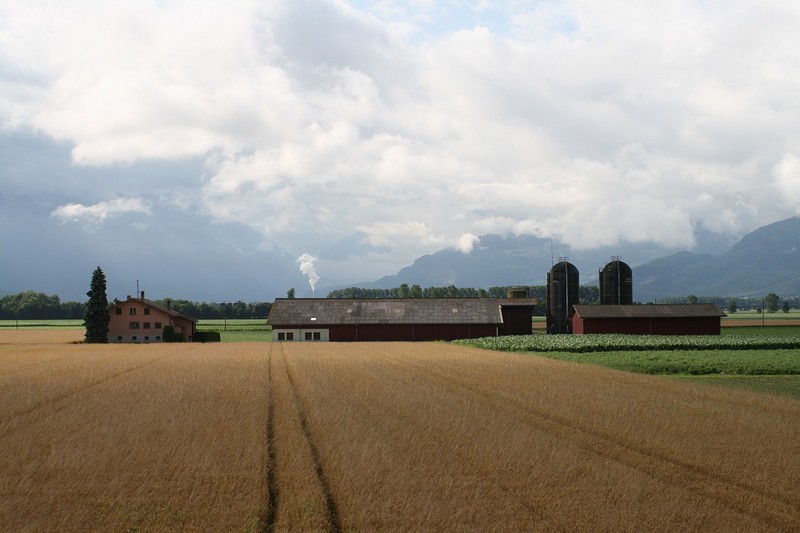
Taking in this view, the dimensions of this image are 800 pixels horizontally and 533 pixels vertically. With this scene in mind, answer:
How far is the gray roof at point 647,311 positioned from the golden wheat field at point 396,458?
51.8 meters

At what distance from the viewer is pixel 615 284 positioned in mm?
100375

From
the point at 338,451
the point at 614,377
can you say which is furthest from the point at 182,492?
the point at 614,377

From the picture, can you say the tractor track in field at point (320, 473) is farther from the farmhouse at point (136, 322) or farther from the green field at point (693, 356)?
the farmhouse at point (136, 322)

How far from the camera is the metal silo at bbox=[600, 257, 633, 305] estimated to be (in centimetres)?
10031

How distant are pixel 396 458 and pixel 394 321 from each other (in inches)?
2672

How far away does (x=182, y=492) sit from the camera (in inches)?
606

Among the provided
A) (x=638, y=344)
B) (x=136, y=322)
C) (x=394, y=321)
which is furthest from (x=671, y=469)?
(x=136, y=322)

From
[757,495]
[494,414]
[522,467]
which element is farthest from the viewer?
[494,414]

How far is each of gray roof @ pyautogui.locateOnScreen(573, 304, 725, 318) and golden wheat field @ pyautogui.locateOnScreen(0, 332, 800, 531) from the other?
5181 centimetres

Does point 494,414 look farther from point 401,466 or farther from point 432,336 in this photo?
point 432,336

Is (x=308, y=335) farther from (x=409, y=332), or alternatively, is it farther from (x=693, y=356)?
(x=693, y=356)

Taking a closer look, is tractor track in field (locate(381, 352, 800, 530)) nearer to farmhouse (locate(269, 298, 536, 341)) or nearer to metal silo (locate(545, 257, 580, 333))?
farmhouse (locate(269, 298, 536, 341))

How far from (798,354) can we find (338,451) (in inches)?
1818

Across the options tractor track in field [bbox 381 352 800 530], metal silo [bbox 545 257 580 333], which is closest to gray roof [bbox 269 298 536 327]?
metal silo [bbox 545 257 580 333]
